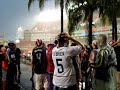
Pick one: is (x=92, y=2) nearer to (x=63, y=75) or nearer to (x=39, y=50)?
(x=39, y=50)

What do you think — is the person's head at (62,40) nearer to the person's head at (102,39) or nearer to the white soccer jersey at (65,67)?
the white soccer jersey at (65,67)

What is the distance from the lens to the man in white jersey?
272 inches

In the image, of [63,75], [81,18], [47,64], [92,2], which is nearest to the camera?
[63,75]

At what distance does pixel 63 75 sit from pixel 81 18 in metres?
19.9

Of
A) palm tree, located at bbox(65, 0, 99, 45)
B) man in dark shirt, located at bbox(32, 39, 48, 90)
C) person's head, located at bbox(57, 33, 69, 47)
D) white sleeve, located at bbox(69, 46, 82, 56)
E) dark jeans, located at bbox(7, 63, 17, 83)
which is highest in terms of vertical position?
palm tree, located at bbox(65, 0, 99, 45)

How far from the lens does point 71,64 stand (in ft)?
22.9

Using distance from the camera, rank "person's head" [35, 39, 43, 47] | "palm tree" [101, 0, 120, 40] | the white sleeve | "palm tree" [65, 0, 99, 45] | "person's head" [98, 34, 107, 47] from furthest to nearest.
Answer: "palm tree" [65, 0, 99, 45]
"palm tree" [101, 0, 120, 40]
"person's head" [35, 39, 43, 47]
"person's head" [98, 34, 107, 47]
the white sleeve

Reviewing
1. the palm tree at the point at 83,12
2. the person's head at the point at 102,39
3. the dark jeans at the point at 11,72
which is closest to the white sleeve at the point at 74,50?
the person's head at the point at 102,39

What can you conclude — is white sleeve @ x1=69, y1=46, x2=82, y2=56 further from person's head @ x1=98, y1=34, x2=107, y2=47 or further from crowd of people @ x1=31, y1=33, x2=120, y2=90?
person's head @ x1=98, y1=34, x2=107, y2=47

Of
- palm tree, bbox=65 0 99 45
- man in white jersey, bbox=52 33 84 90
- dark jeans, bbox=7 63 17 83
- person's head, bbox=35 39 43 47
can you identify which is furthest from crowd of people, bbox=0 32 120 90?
palm tree, bbox=65 0 99 45

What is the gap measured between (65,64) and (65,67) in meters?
0.05

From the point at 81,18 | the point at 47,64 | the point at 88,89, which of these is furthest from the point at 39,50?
the point at 81,18

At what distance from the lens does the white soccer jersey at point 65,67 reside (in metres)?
6.91

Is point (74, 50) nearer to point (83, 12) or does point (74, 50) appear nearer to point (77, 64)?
point (77, 64)
